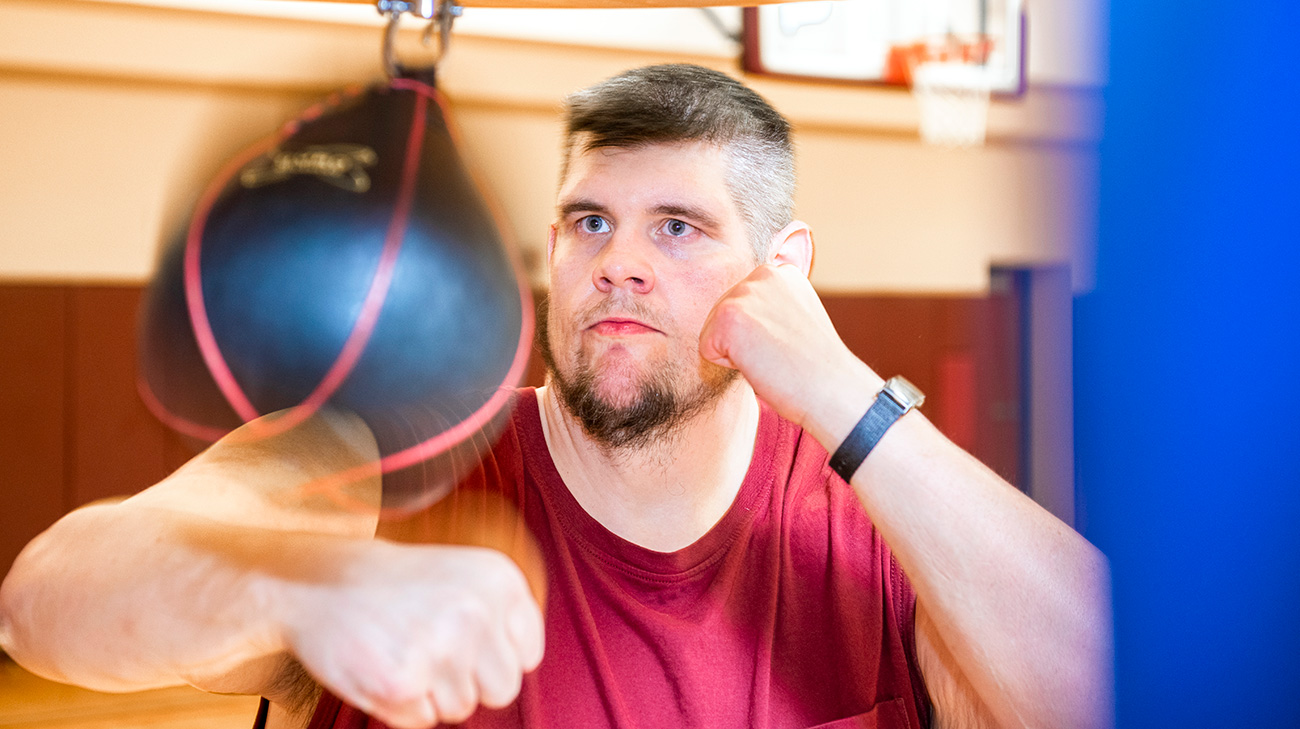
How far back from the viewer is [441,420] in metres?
0.99

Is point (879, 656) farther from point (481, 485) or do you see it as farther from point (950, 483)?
point (481, 485)

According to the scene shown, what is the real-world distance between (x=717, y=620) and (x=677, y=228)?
392mm

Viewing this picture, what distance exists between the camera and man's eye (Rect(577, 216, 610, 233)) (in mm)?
1068

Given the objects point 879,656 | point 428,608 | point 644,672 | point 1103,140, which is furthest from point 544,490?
point 1103,140

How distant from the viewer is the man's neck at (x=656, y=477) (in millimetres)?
1041

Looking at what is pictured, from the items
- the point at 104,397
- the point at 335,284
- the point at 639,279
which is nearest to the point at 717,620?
the point at 639,279

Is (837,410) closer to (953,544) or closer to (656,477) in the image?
(953,544)

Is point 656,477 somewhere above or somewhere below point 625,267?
below

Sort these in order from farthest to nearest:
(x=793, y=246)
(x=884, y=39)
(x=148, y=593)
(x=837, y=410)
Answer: (x=884, y=39) < (x=793, y=246) < (x=837, y=410) < (x=148, y=593)

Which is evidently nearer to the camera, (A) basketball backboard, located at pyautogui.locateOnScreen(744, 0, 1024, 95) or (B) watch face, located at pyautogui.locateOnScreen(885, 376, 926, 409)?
(B) watch face, located at pyautogui.locateOnScreen(885, 376, 926, 409)

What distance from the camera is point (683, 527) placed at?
3.44 ft

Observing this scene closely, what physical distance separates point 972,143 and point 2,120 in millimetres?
3694

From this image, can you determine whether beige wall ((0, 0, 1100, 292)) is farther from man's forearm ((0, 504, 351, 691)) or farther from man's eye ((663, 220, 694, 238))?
man's forearm ((0, 504, 351, 691))

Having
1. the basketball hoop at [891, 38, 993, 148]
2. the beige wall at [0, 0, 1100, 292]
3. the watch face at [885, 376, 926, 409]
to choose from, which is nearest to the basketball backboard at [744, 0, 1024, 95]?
the basketball hoop at [891, 38, 993, 148]
